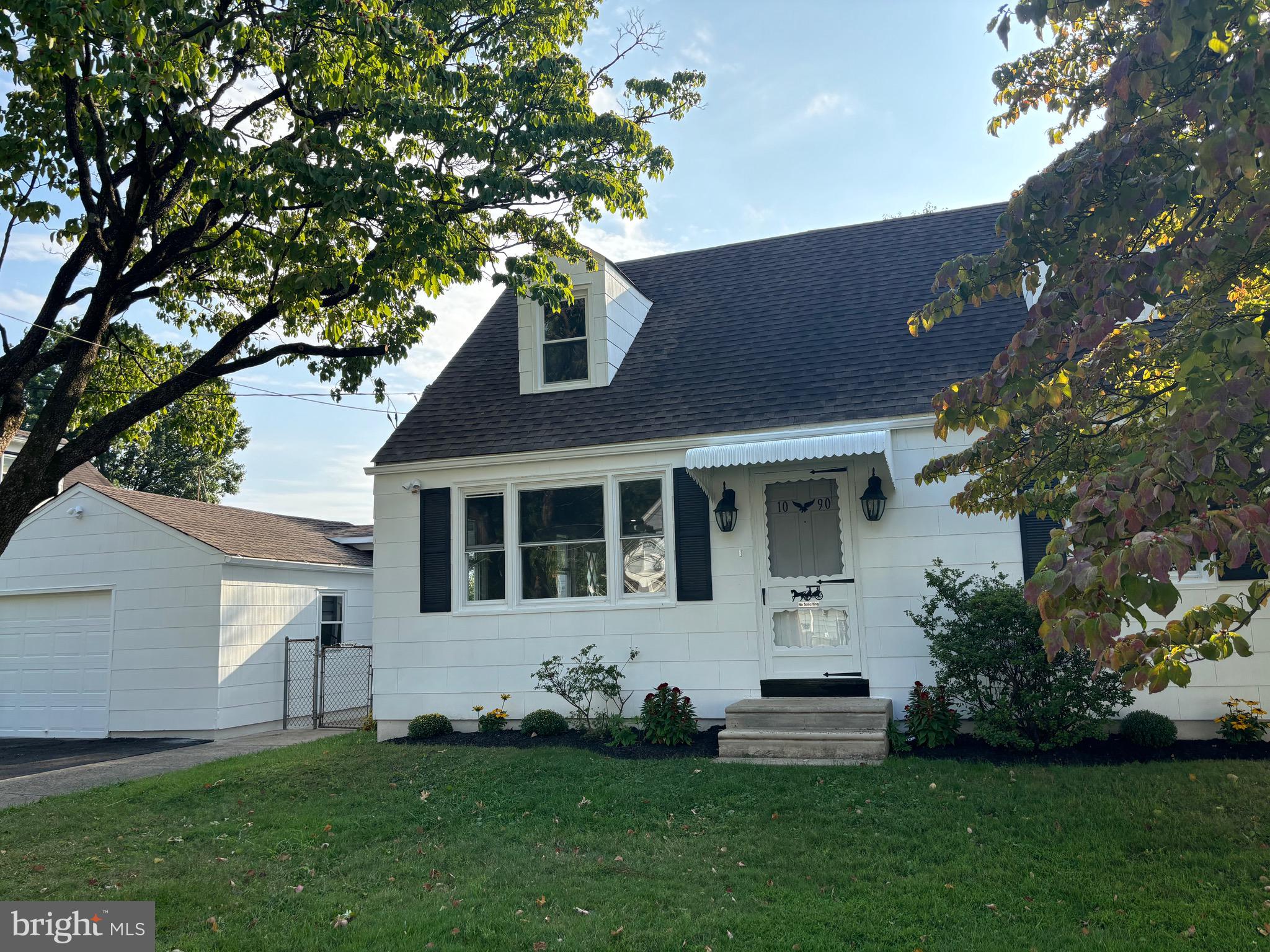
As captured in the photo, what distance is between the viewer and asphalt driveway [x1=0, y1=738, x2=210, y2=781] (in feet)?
37.4

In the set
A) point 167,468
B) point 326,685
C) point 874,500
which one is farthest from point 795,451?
point 167,468

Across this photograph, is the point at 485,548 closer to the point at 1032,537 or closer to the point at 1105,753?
the point at 1032,537

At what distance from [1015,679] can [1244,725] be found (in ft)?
7.02

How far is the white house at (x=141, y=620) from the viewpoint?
45.8ft

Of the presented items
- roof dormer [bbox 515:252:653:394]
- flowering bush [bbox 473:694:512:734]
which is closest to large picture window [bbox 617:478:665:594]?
roof dormer [bbox 515:252:653:394]

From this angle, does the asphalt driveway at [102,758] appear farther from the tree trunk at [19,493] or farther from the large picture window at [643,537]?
the large picture window at [643,537]

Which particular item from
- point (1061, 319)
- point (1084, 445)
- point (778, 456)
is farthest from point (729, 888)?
point (778, 456)

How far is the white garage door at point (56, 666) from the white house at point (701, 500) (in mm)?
6784

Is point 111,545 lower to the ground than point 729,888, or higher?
higher

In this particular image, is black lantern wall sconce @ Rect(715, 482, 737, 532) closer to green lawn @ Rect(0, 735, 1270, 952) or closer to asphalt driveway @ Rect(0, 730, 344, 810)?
green lawn @ Rect(0, 735, 1270, 952)

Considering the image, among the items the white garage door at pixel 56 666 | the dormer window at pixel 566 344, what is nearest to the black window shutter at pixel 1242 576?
the dormer window at pixel 566 344

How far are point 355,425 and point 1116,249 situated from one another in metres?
10.5

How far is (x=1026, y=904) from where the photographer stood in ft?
15.4

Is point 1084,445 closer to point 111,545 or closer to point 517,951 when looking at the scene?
point 517,951
